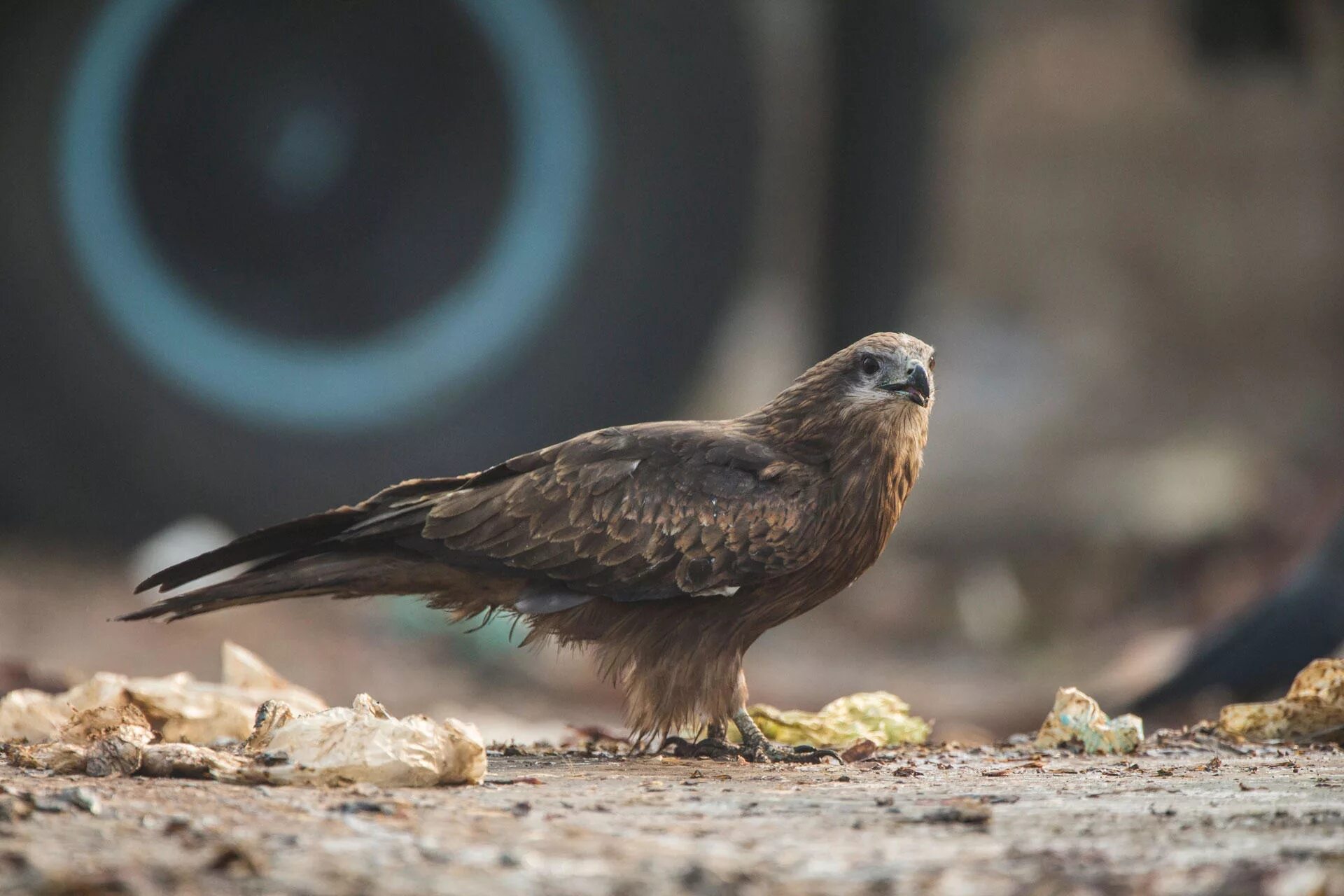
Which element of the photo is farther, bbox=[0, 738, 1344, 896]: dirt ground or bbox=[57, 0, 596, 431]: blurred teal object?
bbox=[57, 0, 596, 431]: blurred teal object

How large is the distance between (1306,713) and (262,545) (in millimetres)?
3094

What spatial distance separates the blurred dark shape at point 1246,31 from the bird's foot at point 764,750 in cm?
425

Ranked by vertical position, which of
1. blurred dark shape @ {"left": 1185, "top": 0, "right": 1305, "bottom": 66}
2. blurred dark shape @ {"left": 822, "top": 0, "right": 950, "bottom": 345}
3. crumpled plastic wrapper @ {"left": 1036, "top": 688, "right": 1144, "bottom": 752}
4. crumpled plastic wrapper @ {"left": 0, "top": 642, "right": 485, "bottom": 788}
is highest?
blurred dark shape @ {"left": 1185, "top": 0, "right": 1305, "bottom": 66}

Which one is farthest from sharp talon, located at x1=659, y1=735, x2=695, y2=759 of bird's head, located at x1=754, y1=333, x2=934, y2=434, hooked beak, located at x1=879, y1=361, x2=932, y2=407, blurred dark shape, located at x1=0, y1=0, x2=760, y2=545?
blurred dark shape, located at x1=0, y1=0, x2=760, y2=545

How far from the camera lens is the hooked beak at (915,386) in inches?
171

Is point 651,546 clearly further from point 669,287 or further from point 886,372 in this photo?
point 669,287

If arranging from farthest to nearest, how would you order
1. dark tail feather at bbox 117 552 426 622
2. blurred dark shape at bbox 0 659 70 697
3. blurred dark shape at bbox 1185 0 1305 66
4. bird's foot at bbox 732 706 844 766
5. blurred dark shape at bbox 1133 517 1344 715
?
1. blurred dark shape at bbox 1185 0 1305 66
2. blurred dark shape at bbox 1133 517 1344 715
3. blurred dark shape at bbox 0 659 70 697
4. bird's foot at bbox 732 706 844 766
5. dark tail feather at bbox 117 552 426 622

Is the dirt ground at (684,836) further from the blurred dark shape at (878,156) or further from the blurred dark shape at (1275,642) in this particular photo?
the blurred dark shape at (878,156)

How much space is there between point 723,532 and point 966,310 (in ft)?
11.2

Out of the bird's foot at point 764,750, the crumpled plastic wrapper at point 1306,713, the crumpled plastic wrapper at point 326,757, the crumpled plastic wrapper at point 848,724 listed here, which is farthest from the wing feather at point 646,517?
the crumpled plastic wrapper at point 1306,713

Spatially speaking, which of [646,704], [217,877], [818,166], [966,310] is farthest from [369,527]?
[966,310]

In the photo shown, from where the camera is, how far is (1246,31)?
6797mm

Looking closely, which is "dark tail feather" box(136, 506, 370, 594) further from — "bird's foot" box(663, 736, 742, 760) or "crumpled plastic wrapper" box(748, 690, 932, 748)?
"crumpled plastic wrapper" box(748, 690, 932, 748)

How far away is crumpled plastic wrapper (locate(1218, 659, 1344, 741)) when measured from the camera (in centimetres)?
435
